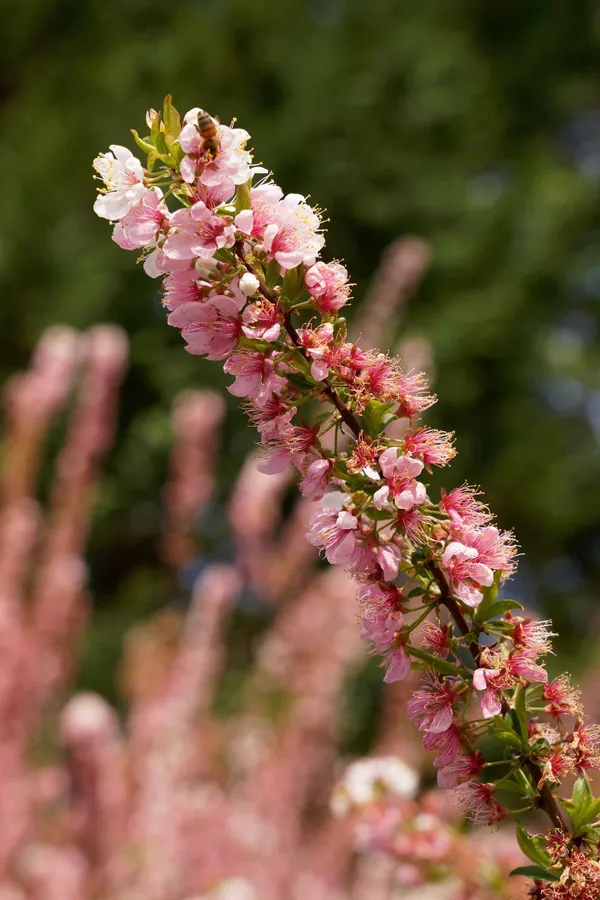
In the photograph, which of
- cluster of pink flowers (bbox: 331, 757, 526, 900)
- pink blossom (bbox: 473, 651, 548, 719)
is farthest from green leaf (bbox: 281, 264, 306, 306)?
cluster of pink flowers (bbox: 331, 757, 526, 900)

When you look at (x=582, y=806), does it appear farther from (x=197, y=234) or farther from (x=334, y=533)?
(x=197, y=234)

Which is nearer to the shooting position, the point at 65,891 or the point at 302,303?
the point at 302,303

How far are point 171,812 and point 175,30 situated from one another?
4.22m

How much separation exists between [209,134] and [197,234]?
0.19 feet

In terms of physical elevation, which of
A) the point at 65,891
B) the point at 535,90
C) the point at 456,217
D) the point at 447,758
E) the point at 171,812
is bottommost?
the point at 447,758

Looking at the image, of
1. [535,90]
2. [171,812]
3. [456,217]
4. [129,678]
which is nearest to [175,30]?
[456,217]

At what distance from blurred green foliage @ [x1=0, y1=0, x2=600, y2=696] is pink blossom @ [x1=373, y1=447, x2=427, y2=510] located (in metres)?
3.65

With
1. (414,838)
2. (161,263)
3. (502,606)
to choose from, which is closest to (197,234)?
(161,263)

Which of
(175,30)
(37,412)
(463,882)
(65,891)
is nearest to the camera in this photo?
(463,882)

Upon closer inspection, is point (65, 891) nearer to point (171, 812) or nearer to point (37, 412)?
point (171, 812)

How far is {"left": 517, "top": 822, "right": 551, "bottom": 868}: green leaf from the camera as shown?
15.7 inches

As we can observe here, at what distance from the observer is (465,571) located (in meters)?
0.41

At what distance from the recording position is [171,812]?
1.64 meters

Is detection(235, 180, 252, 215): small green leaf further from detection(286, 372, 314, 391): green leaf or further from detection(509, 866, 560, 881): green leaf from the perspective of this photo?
detection(509, 866, 560, 881): green leaf
